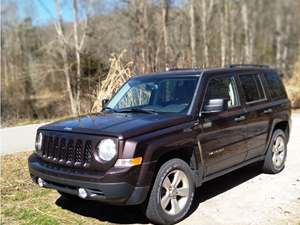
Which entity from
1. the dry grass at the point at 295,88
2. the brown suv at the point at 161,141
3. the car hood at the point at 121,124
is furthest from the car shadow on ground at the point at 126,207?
the dry grass at the point at 295,88

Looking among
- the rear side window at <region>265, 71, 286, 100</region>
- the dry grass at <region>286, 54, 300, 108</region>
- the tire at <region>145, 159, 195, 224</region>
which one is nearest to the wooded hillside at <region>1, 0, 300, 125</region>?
the dry grass at <region>286, 54, 300, 108</region>

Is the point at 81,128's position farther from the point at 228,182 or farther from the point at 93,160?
the point at 228,182

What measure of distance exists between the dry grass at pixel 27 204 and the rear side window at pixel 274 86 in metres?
3.73

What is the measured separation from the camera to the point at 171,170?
5160mm

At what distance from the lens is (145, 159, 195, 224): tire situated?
198 inches

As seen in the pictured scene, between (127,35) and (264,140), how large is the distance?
55.5ft

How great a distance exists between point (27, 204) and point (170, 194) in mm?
2231

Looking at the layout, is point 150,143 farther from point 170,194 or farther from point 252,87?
point 252,87

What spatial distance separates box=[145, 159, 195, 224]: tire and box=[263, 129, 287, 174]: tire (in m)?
2.30

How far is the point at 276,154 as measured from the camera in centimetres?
749

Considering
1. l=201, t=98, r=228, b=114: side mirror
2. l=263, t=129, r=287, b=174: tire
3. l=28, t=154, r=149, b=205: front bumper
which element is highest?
l=201, t=98, r=228, b=114: side mirror

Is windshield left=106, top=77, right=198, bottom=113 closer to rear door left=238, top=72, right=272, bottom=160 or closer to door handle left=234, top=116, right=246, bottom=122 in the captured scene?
door handle left=234, top=116, right=246, bottom=122

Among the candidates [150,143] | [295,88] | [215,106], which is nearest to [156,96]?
[215,106]

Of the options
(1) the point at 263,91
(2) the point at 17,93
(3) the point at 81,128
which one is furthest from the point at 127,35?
(3) the point at 81,128
